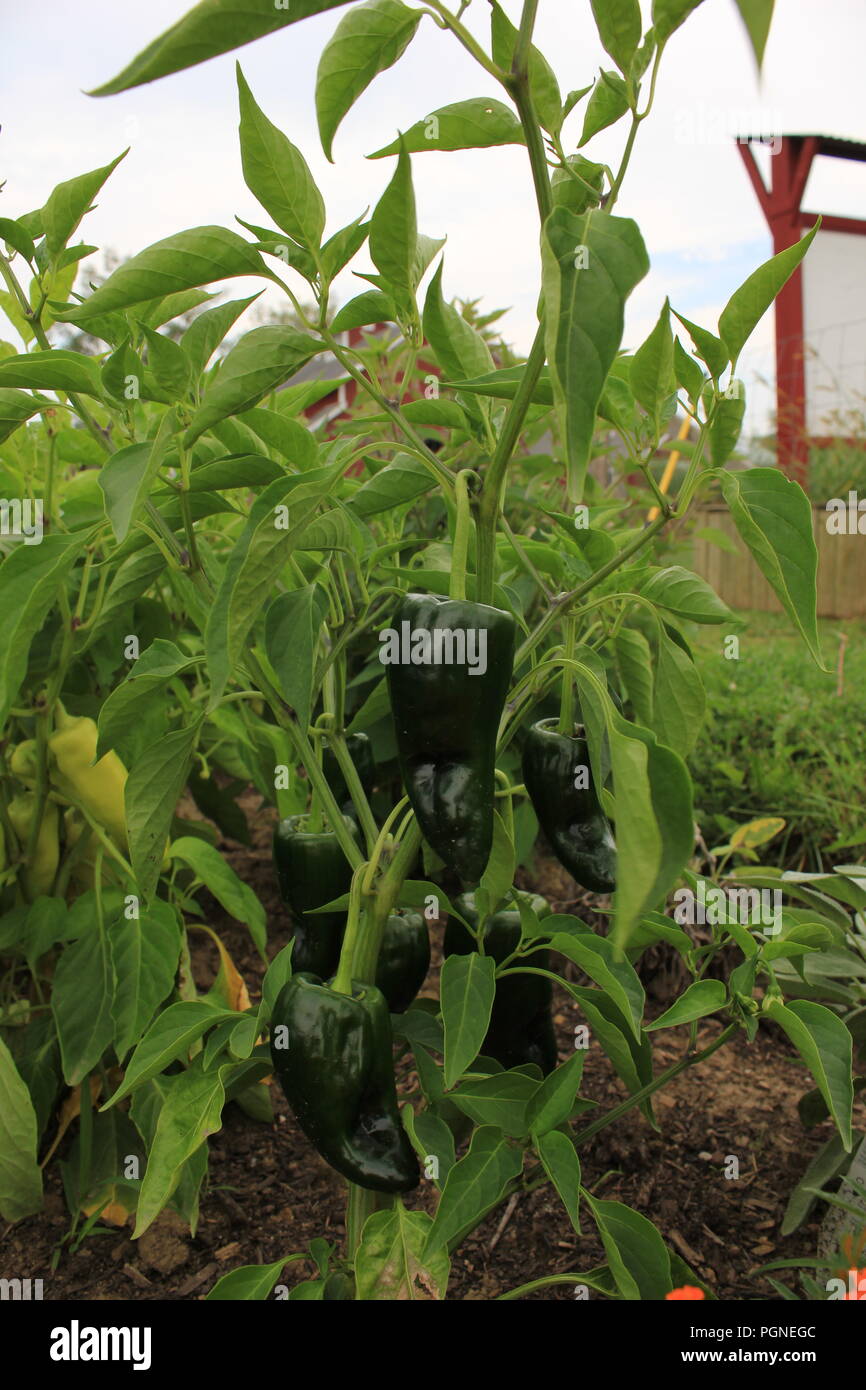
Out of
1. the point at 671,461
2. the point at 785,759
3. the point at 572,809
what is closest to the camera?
the point at 572,809

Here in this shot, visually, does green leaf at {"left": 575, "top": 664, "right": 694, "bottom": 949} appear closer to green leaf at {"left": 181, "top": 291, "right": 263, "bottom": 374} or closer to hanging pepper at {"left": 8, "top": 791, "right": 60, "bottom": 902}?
green leaf at {"left": 181, "top": 291, "right": 263, "bottom": 374}

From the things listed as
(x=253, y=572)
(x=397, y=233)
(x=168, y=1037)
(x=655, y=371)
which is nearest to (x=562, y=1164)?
(x=168, y=1037)

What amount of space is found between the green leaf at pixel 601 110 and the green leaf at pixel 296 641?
0.44 m

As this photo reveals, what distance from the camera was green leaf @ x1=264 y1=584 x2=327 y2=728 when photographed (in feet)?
2.71

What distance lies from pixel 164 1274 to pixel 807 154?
9.49 meters

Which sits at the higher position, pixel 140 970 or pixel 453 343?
pixel 453 343

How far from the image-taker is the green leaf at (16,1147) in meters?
1.14

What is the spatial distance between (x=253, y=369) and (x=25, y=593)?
308 millimetres

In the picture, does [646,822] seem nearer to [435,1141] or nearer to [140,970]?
[435,1141]

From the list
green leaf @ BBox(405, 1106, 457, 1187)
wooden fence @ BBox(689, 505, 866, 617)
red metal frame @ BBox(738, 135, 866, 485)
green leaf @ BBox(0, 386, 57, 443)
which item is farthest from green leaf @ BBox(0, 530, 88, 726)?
red metal frame @ BBox(738, 135, 866, 485)

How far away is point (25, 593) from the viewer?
93 centimetres

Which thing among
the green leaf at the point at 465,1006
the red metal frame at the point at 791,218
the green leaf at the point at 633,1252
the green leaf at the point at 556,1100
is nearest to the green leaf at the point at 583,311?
the green leaf at the point at 465,1006
